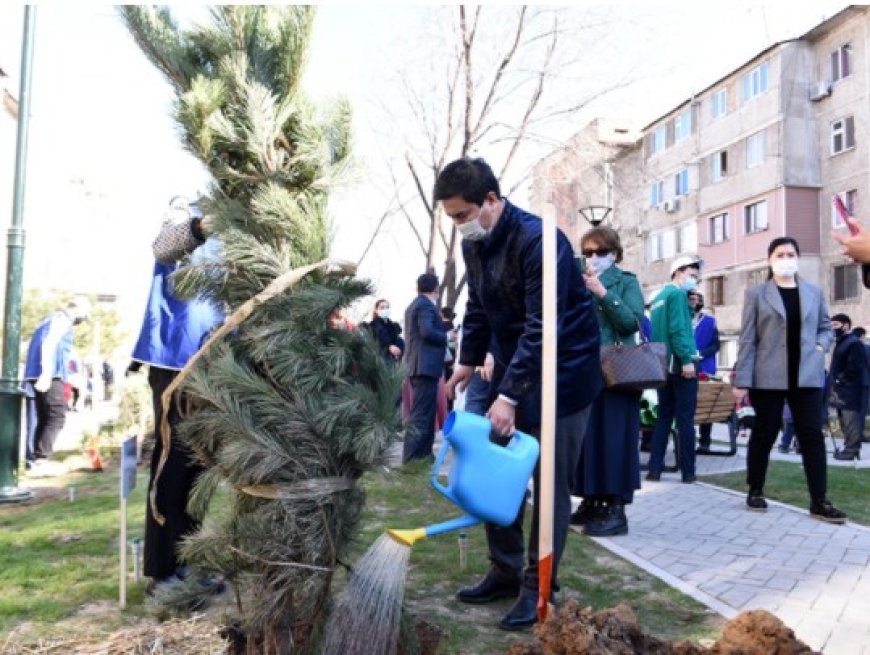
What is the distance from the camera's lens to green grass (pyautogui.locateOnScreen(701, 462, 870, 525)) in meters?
5.99

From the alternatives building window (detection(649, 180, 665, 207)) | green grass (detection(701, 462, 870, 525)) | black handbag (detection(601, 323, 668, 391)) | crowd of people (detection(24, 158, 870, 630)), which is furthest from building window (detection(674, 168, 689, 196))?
black handbag (detection(601, 323, 668, 391))

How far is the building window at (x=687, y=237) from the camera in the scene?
39906mm

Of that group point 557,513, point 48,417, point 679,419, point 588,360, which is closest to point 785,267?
point 679,419

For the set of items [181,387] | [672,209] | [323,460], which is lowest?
[323,460]

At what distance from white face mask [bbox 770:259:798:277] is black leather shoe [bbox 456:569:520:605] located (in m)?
3.30

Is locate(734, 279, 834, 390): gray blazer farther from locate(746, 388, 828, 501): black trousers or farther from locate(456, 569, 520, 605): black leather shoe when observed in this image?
locate(456, 569, 520, 605): black leather shoe

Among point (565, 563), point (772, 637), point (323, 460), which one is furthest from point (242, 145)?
point (565, 563)

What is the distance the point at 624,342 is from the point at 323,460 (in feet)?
10.5

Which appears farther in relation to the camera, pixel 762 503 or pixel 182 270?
pixel 762 503

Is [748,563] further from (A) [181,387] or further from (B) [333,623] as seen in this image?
(A) [181,387]

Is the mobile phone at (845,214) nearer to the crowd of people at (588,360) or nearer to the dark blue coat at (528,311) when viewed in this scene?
the crowd of people at (588,360)

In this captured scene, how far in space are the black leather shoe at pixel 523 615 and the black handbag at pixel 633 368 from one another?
2.02 m

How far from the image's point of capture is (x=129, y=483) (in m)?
3.44

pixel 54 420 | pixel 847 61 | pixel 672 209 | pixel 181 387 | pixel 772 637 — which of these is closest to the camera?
pixel 772 637
